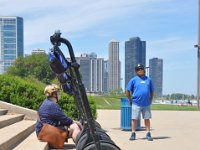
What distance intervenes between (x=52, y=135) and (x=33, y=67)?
6767 cm

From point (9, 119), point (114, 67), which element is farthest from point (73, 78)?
point (114, 67)

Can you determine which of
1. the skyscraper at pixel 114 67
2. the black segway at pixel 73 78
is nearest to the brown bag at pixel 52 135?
the black segway at pixel 73 78

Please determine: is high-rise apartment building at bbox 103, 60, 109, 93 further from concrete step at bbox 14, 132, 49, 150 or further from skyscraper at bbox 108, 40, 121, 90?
concrete step at bbox 14, 132, 49, 150

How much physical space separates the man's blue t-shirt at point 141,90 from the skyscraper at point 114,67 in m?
135

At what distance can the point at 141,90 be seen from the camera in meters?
9.70

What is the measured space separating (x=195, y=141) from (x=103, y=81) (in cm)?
13829

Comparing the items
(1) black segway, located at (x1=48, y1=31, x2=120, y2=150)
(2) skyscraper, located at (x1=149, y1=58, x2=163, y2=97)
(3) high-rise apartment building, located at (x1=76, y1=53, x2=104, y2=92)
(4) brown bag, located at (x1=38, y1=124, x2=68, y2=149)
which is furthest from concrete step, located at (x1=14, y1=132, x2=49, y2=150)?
(3) high-rise apartment building, located at (x1=76, y1=53, x2=104, y2=92)

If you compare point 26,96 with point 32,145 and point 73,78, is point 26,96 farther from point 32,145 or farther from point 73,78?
point 73,78

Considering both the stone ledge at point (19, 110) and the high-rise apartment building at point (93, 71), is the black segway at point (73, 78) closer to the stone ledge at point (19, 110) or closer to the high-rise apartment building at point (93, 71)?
the stone ledge at point (19, 110)

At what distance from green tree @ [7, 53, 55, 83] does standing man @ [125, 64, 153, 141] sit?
204 feet

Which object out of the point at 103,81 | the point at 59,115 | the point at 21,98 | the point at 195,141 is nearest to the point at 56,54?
the point at 59,115

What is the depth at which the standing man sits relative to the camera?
Answer: 9688 millimetres

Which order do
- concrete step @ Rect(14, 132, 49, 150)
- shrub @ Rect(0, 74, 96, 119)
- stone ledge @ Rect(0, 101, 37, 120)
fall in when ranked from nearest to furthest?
concrete step @ Rect(14, 132, 49, 150) < stone ledge @ Rect(0, 101, 37, 120) < shrub @ Rect(0, 74, 96, 119)

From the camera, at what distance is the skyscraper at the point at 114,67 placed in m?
146
